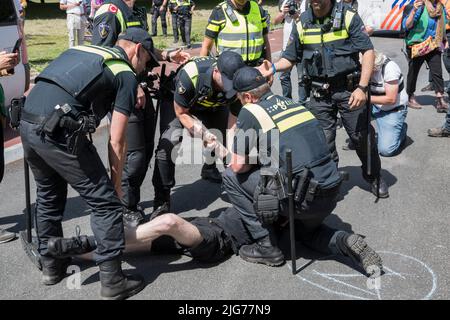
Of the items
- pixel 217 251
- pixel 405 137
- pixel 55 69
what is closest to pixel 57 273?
pixel 217 251

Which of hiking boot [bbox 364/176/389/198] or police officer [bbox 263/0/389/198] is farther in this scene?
hiking boot [bbox 364/176/389/198]

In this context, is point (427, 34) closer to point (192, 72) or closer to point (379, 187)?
point (379, 187)

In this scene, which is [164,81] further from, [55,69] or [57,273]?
[57,273]

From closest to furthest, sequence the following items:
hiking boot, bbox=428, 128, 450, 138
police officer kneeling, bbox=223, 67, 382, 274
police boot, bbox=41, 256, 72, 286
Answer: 1. police officer kneeling, bbox=223, 67, 382, 274
2. police boot, bbox=41, 256, 72, 286
3. hiking boot, bbox=428, 128, 450, 138

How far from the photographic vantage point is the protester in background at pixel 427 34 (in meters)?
7.69

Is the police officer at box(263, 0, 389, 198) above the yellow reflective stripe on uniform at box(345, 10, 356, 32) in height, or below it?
below

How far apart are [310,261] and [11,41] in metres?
5.20

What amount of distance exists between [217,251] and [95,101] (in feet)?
4.45

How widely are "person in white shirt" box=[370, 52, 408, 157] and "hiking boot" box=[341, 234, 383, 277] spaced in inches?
109

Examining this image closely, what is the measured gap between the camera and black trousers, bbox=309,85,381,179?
4.98m

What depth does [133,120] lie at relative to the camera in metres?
4.59

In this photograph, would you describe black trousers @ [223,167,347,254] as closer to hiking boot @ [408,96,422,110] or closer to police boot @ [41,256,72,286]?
police boot @ [41,256,72,286]

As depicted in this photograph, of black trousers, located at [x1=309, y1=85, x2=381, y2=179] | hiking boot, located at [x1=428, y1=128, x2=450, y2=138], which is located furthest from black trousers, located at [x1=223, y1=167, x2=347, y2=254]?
hiking boot, located at [x1=428, y1=128, x2=450, y2=138]

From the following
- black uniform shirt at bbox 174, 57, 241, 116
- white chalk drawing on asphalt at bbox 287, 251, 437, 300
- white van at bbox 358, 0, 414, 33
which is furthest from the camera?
white van at bbox 358, 0, 414, 33
